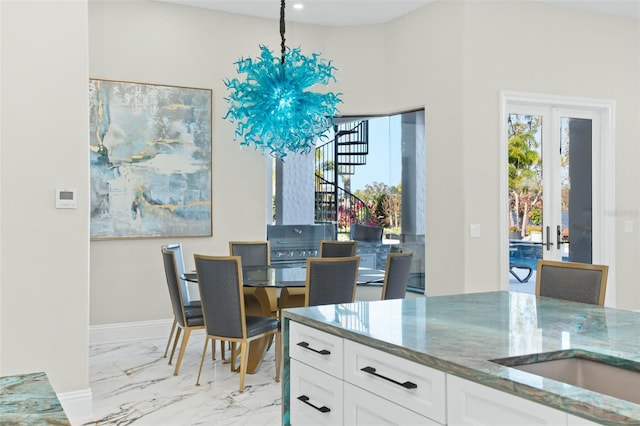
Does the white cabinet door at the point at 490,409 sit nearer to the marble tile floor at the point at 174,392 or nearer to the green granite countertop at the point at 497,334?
the green granite countertop at the point at 497,334

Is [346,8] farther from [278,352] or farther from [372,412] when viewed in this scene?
[372,412]

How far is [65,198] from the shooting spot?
12.1ft

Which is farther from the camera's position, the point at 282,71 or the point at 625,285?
the point at 625,285

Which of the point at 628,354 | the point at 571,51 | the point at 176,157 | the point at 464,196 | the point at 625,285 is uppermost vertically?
the point at 571,51

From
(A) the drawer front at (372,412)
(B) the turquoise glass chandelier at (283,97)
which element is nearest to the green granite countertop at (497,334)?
(A) the drawer front at (372,412)

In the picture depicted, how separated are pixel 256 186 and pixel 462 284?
7.87 ft

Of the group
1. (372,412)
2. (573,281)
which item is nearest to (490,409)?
(372,412)

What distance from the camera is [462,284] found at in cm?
577

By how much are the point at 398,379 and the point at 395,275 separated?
9.43 ft

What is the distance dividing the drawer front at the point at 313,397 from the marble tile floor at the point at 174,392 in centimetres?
147

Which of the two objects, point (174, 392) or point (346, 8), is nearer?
point (174, 392)

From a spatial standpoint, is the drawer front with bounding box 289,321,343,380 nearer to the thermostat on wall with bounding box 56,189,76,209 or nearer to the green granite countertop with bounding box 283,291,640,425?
the green granite countertop with bounding box 283,291,640,425

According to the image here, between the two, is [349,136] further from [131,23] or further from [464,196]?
[131,23]

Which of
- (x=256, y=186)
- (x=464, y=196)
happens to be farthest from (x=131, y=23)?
(x=464, y=196)
